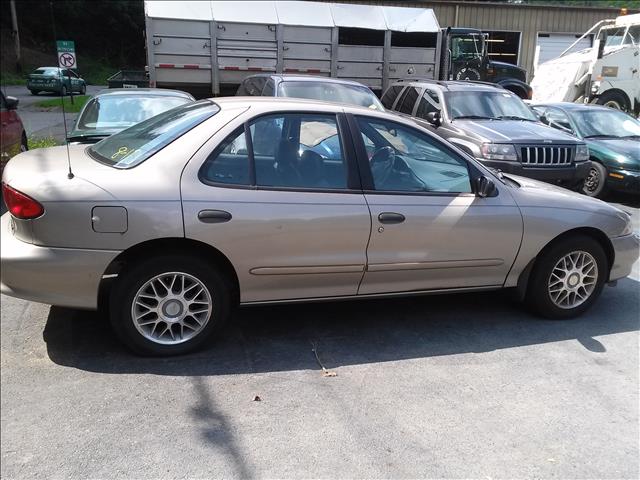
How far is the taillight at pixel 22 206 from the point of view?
3381 millimetres

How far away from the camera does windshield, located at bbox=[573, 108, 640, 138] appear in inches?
406

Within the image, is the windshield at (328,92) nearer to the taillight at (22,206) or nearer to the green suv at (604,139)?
the green suv at (604,139)

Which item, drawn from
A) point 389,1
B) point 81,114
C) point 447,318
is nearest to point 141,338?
point 447,318

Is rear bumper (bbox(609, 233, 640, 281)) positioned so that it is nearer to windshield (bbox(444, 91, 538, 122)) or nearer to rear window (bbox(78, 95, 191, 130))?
windshield (bbox(444, 91, 538, 122))

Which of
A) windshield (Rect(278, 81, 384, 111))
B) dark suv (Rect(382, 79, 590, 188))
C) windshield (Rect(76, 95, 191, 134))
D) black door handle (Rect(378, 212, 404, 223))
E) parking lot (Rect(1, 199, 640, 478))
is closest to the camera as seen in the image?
parking lot (Rect(1, 199, 640, 478))

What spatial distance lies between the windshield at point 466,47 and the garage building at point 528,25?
9.38 m

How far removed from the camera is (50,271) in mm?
3412

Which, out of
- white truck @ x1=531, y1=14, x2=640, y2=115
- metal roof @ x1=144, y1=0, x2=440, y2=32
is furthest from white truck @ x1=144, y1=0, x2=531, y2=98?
white truck @ x1=531, y1=14, x2=640, y2=115

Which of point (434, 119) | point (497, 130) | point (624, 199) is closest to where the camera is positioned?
point (497, 130)

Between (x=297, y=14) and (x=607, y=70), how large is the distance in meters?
7.53

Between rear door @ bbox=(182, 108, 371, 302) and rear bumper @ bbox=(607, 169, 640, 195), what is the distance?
6851mm

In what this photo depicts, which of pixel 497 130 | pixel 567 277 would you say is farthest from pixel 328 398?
pixel 497 130

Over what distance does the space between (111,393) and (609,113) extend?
34.1 ft

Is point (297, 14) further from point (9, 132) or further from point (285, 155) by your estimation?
point (285, 155)
